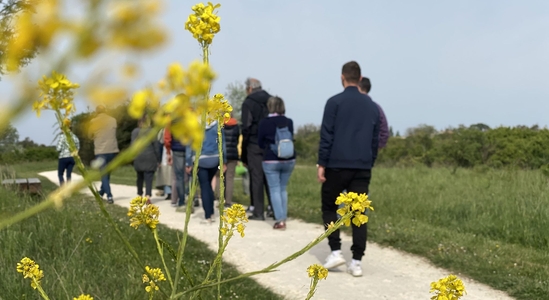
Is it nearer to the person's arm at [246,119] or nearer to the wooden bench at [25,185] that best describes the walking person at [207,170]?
the person's arm at [246,119]

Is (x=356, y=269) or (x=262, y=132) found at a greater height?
(x=262, y=132)

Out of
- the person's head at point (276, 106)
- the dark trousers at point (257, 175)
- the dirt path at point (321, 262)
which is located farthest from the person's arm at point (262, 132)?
the dirt path at point (321, 262)

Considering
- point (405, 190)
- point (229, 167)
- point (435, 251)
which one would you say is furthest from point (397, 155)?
point (435, 251)

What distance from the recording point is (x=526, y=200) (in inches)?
292

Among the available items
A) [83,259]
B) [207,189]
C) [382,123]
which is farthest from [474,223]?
[83,259]

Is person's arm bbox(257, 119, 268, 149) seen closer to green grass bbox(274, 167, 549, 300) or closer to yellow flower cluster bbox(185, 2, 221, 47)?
green grass bbox(274, 167, 549, 300)

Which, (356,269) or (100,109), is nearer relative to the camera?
(100,109)

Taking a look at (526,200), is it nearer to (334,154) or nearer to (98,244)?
(334,154)

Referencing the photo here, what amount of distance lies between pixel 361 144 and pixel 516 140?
2037 cm

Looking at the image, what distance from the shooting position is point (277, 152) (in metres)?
7.20

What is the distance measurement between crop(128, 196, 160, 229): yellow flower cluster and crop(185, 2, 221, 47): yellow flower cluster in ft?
2.47

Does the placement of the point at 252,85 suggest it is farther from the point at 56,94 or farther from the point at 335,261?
the point at 56,94

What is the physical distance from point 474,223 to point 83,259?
16.7 ft

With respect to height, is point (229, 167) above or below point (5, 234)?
above
